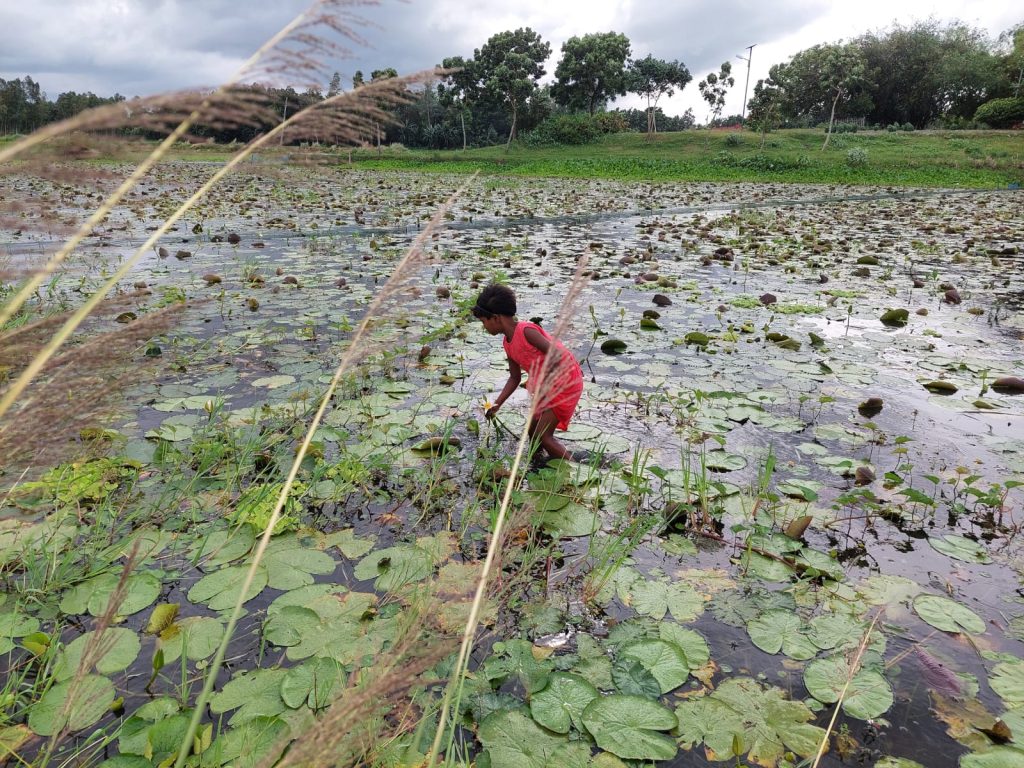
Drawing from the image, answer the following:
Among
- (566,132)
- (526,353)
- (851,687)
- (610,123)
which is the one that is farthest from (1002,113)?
(851,687)

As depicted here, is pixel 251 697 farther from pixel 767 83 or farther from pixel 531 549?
pixel 767 83

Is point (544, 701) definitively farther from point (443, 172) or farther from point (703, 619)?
point (443, 172)

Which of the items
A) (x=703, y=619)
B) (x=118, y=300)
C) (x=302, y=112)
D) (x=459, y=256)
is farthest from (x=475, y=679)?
(x=459, y=256)

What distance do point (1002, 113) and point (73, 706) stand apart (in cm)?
4691

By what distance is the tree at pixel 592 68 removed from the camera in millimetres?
43719

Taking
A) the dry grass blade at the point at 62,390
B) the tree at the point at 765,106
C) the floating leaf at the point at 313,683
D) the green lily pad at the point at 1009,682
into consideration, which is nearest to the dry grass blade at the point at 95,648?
the dry grass blade at the point at 62,390

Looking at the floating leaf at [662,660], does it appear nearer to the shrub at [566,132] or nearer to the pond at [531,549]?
the pond at [531,549]

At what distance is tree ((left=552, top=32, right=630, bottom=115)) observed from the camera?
43719 mm

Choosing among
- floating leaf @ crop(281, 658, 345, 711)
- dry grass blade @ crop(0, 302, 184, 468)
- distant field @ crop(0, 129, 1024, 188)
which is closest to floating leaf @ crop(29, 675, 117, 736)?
floating leaf @ crop(281, 658, 345, 711)

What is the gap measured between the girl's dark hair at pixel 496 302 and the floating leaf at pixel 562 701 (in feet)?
5.69

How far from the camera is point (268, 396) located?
11.4 ft

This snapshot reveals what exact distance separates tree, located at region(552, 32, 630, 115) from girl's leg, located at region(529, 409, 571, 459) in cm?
4728

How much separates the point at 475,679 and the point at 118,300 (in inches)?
51.5

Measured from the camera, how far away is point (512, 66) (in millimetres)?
40281
